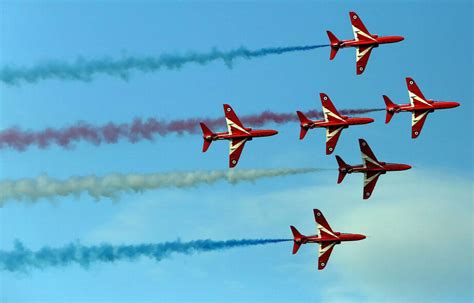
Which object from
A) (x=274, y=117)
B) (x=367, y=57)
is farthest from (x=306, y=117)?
(x=367, y=57)

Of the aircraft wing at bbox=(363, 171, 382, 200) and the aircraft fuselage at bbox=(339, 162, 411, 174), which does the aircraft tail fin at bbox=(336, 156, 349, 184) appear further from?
the aircraft wing at bbox=(363, 171, 382, 200)

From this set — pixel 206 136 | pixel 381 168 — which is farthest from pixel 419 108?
pixel 206 136

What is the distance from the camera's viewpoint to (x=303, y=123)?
79.8 metres

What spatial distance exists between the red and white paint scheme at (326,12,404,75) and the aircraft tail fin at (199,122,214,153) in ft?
43.0

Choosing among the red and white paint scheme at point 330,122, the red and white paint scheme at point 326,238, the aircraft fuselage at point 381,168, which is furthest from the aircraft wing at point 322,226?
the red and white paint scheme at point 330,122

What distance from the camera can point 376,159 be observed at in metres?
82.6

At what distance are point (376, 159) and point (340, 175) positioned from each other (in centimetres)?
420

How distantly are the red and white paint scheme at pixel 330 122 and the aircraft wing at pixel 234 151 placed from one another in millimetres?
4955

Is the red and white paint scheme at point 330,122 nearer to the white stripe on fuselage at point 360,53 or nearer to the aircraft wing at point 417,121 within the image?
the aircraft wing at point 417,121

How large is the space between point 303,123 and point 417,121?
32.1 feet

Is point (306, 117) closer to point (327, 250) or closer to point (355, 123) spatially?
point (355, 123)

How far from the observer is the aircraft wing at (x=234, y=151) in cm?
7875

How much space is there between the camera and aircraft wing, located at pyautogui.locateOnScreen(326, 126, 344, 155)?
8112 cm

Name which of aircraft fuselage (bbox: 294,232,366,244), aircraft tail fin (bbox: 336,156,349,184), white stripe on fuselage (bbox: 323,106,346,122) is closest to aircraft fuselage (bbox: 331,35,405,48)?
white stripe on fuselage (bbox: 323,106,346,122)
